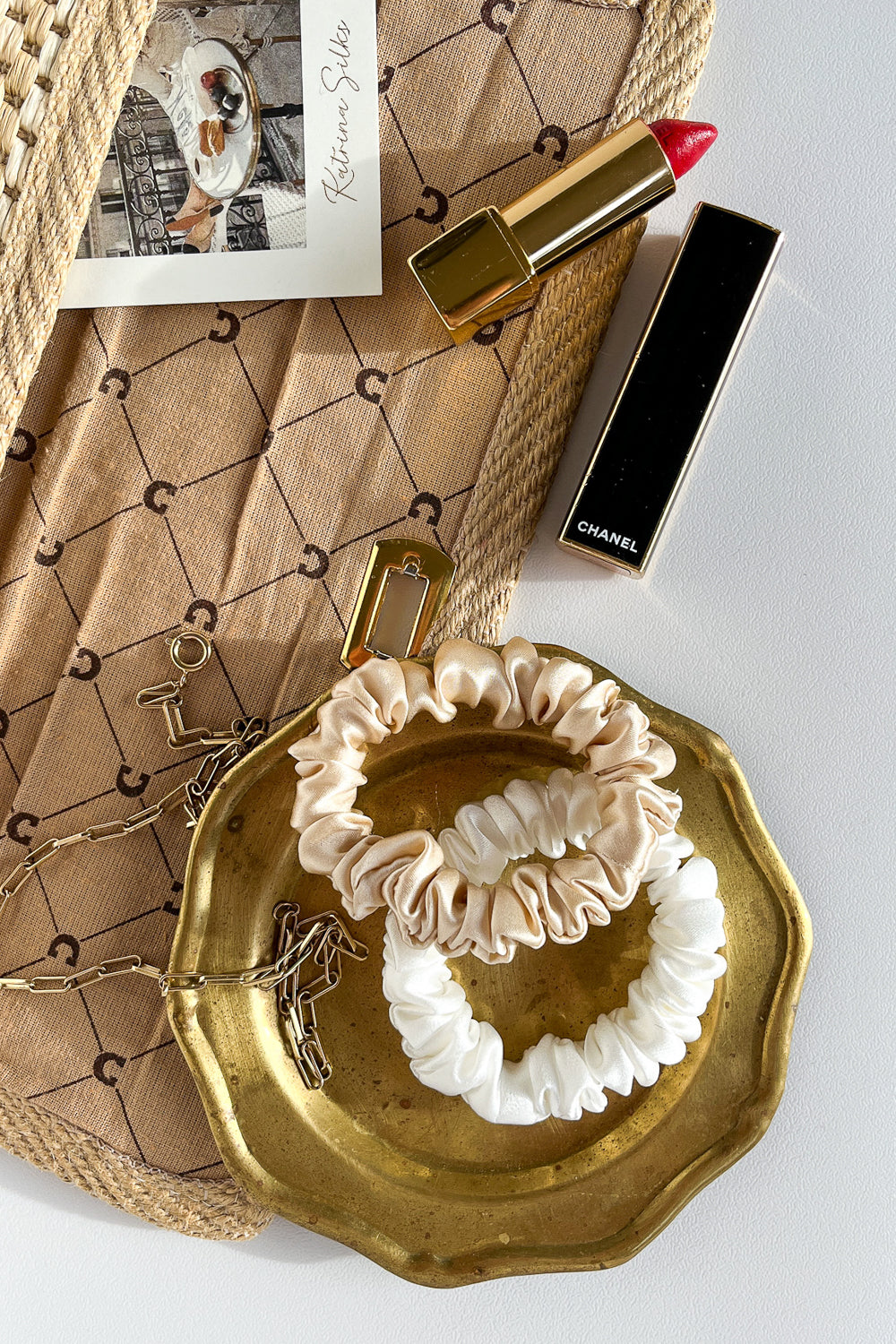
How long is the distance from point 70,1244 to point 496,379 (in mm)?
685

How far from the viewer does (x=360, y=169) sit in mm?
584

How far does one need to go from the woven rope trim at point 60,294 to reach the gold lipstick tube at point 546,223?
0.14 feet

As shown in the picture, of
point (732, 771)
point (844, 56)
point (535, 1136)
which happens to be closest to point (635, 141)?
point (844, 56)

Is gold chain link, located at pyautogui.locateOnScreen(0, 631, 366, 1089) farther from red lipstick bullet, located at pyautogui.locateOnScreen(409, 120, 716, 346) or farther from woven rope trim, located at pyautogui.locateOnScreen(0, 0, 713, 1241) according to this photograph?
red lipstick bullet, located at pyautogui.locateOnScreen(409, 120, 716, 346)

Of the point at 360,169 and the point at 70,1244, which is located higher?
the point at 360,169

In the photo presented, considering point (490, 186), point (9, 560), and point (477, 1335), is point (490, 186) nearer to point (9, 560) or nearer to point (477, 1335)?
point (9, 560)

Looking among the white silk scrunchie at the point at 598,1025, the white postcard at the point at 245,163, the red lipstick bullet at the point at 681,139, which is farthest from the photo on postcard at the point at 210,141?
the white silk scrunchie at the point at 598,1025

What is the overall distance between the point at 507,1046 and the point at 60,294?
1.82 feet

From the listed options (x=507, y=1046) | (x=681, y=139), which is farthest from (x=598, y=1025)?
(x=681, y=139)

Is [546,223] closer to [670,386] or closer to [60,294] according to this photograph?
[670,386]

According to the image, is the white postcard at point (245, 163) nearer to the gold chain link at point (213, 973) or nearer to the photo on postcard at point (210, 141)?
the photo on postcard at point (210, 141)

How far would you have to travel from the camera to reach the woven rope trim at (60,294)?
0.56m

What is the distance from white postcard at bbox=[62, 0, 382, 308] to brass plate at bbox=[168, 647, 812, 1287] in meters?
0.32

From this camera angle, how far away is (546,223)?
533 mm
